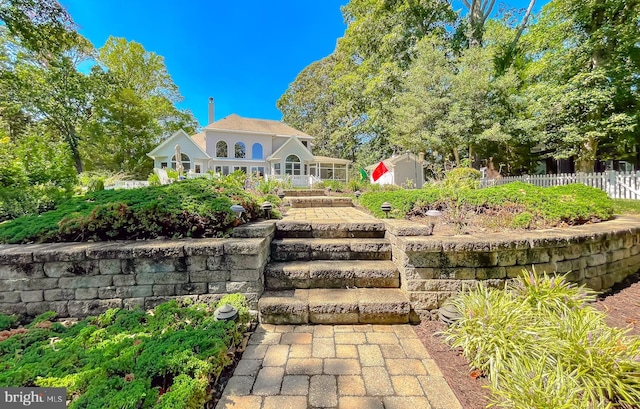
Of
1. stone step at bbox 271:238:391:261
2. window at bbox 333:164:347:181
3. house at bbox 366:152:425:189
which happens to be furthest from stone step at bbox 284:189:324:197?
window at bbox 333:164:347:181

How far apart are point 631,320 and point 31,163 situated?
8598mm

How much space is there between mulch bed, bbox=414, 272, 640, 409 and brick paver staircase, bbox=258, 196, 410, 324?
0.31m

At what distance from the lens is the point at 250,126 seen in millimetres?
20391

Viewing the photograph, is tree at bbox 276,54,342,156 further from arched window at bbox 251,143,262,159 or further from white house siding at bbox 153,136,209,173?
white house siding at bbox 153,136,209,173

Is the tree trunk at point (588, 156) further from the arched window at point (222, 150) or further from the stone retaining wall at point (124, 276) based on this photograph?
the arched window at point (222, 150)

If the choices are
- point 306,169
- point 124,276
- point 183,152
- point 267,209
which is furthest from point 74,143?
point 124,276

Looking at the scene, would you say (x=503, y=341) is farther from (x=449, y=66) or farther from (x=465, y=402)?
(x=449, y=66)

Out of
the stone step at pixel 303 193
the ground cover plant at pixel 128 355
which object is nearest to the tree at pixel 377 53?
the stone step at pixel 303 193

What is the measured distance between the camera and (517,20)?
14469 millimetres

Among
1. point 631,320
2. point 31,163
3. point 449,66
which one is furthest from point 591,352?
point 449,66

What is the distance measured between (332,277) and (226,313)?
3.79 feet

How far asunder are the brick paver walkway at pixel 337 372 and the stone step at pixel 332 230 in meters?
1.36

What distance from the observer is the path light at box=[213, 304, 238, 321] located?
2250 mm

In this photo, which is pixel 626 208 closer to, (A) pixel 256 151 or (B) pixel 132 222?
(B) pixel 132 222
